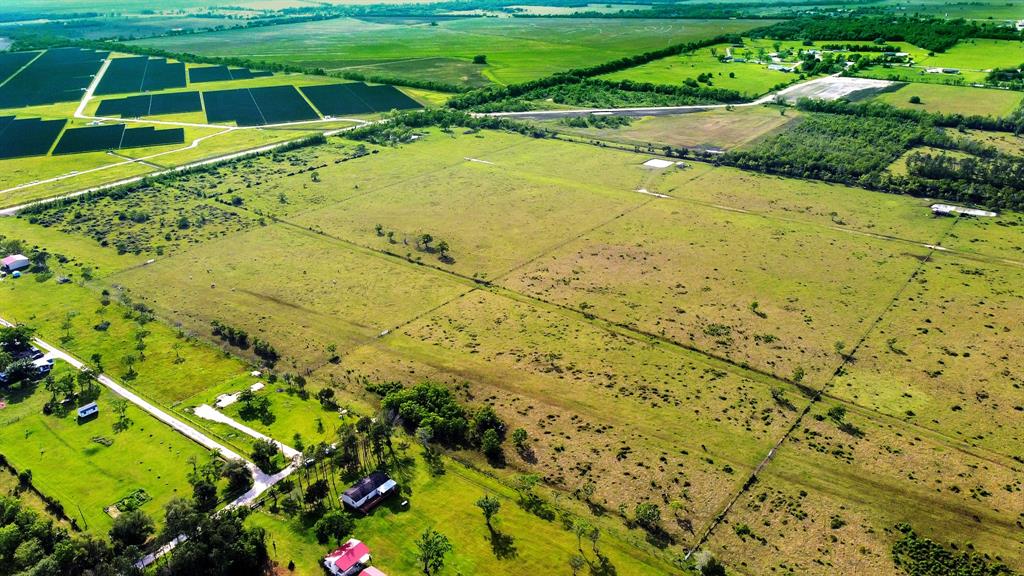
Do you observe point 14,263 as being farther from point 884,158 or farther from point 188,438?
point 884,158

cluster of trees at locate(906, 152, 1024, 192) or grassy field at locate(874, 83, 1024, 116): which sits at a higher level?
grassy field at locate(874, 83, 1024, 116)

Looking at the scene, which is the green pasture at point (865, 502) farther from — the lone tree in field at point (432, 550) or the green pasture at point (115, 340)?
the green pasture at point (115, 340)

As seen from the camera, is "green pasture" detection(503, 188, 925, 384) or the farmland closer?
the farmland

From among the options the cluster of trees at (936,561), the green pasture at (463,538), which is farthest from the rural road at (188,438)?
the cluster of trees at (936,561)

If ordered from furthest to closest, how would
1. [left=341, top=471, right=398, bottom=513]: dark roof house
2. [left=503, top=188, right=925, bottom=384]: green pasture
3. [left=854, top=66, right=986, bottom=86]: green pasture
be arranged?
[left=854, top=66, right=986, bottom=86]: green pasture, [left=503, top=188, right=925, bottom=384]: green pasture, [left=341, top=471, right=398, bottom=513]: dark roof house

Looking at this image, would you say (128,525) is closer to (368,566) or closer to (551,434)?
(368,566)

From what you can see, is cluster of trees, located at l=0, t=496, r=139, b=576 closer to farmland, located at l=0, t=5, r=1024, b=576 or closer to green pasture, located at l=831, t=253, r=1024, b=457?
farmland, located at l=0, t=5, r=1024, b=576

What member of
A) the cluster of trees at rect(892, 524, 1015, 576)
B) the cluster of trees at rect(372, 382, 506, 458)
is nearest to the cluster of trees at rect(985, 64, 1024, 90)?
the cluster of trees at rect(892, 524, 1015, 576)
